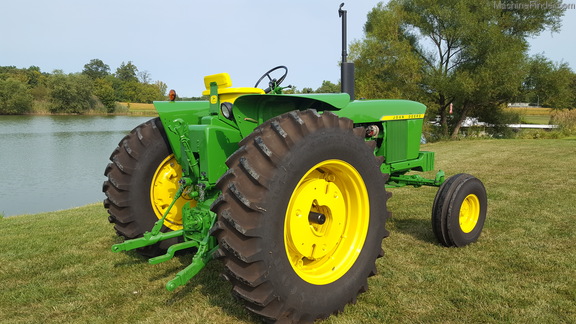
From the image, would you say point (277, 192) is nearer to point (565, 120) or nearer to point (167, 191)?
point (167, 191)

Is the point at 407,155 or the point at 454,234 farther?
the point at 407,155

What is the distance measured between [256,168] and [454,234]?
2332 mm

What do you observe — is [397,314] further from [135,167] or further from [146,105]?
[146,105]

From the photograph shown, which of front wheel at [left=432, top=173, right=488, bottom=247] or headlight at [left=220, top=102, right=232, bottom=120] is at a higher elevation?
headlight at [left=220, top=102, right=232, bottom=120]

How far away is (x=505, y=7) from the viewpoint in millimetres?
20359

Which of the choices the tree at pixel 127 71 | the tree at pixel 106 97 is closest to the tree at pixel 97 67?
the tree at pixel 127 71

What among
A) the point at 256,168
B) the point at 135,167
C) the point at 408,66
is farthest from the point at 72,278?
the point at 408,66

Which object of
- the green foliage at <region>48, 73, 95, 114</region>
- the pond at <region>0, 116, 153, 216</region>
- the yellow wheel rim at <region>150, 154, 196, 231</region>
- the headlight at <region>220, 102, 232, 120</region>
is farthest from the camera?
the green foliage at <region>48, 73, 95, 114</region>

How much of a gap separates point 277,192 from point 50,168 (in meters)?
13.5

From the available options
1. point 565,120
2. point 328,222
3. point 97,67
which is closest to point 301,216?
point 328,222

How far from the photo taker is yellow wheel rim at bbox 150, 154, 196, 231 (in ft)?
11.1

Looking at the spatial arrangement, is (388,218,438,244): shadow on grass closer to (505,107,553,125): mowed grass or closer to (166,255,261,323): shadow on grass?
(166,255,261,323): shadow on grass

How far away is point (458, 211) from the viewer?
11.8 feet

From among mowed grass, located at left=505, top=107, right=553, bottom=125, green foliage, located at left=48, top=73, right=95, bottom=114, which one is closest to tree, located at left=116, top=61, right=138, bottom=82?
green foliage, located at left=48, top=73, right=95, bottom=114
